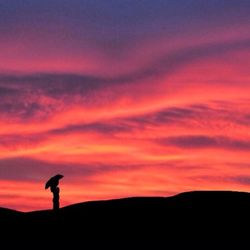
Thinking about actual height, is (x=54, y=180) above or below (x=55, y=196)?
above

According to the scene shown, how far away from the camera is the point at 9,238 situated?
34469 mm

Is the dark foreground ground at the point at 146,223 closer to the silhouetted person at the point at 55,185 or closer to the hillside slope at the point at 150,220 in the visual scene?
the hillside slope at the point at 150,220

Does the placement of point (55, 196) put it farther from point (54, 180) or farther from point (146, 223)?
point (146, 223)

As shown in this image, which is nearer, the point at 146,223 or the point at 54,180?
the point at 146,223

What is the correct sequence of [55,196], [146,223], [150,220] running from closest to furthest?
1. [146,223]
2. [150,220]
3. [55,196]

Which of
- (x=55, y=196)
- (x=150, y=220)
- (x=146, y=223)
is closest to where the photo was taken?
(x=146, y=223)

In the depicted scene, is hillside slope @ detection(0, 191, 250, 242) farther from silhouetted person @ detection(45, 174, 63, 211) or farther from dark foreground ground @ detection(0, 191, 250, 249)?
silhouetted person @ detection(45, 174, 63, 211)

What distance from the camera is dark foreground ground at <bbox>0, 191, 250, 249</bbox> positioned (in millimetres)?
31094

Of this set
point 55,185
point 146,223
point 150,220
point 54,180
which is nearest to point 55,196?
point 55,185

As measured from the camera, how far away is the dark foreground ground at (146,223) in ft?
102

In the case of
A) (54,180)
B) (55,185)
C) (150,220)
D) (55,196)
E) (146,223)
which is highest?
(54,180)

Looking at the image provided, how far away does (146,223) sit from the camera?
108ft

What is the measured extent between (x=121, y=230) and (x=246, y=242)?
6.25 metres

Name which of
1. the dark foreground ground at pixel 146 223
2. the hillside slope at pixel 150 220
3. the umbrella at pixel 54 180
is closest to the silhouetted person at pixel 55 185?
the umbrella at pixel 54 180
